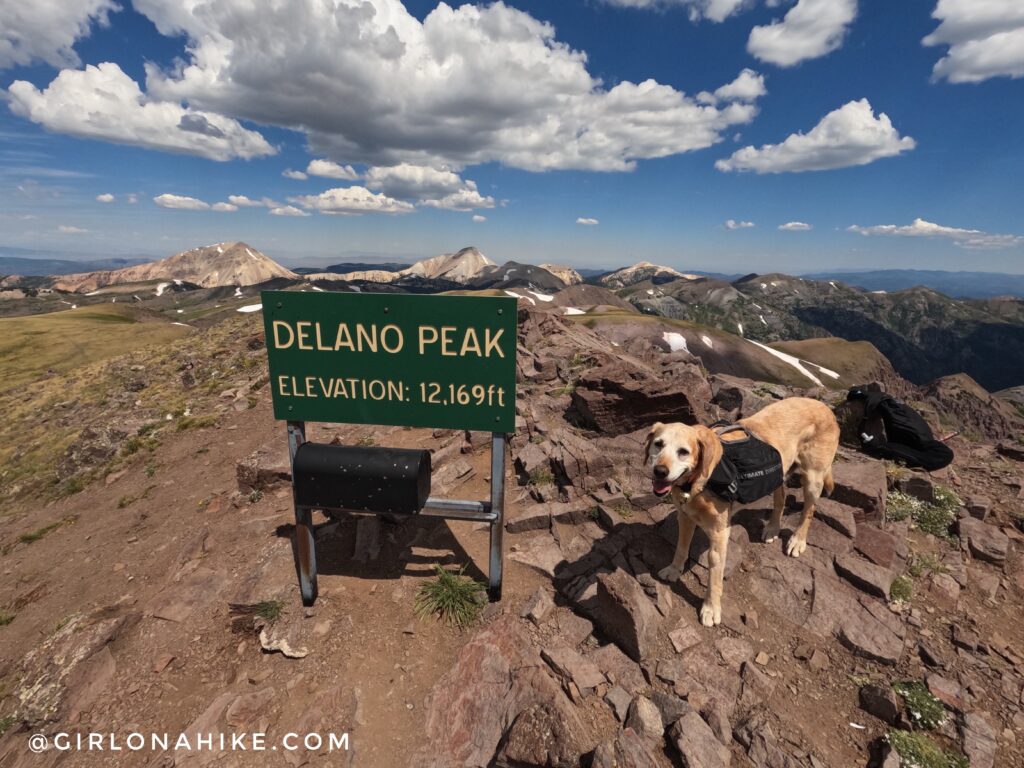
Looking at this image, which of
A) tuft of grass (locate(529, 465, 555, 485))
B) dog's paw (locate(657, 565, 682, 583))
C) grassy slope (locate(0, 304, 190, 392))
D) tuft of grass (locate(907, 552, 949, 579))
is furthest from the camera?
grassy slope (locate(0, 304, 190, 392))

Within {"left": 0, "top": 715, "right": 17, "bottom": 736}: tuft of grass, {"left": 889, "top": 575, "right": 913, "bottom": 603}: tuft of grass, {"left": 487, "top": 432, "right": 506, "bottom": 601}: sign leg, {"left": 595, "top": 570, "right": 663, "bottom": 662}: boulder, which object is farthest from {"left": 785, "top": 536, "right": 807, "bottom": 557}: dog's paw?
{"left": 0, "top": 715, "right": 17, "bottom": 736}: tuft of grass

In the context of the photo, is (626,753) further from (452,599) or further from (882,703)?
(882,703)

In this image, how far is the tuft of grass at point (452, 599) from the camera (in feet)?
21.0

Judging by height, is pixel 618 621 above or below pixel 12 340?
above

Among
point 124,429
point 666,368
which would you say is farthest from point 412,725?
point 124,429

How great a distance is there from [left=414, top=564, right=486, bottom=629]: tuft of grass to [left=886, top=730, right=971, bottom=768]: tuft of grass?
5055mm

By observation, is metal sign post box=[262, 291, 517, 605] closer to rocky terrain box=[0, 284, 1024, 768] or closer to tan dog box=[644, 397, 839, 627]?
rocky terrain box=[0, 284, 1024, 768]

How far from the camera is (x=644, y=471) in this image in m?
9.20

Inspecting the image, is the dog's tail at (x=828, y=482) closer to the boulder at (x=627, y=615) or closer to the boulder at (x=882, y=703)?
the boulder at (x=882, y=703)

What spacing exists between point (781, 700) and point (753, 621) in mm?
1163

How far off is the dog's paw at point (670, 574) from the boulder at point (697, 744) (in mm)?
2214

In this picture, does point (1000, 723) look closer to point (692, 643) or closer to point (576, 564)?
point (692, 643)

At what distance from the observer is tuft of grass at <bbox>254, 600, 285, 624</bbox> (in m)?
6.33

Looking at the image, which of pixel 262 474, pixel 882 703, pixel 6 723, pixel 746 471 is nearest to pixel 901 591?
pixel 882 703
